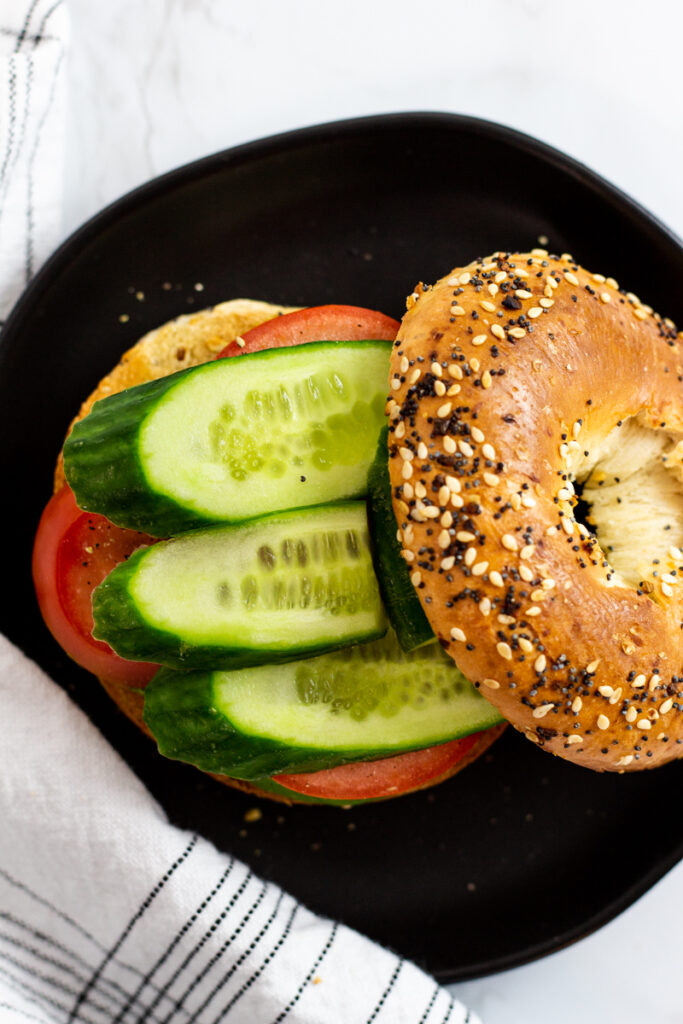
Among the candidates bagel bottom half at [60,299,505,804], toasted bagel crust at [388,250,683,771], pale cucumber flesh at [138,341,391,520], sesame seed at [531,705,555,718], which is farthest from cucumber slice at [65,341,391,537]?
sesame seed at [531,705,555,718]

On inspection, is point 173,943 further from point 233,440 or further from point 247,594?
point 233,440

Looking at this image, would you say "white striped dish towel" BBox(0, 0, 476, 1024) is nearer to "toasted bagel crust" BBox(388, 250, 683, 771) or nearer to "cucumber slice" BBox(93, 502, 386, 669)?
"cucumber slice" BBox(93, 502, 386, 669)

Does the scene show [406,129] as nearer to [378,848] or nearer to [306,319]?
[306,319]

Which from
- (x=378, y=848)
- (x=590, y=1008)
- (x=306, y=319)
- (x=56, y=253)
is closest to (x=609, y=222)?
(x=306, y=319)

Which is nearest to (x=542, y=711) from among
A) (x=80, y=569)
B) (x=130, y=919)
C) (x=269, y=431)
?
(x=269, y=431)

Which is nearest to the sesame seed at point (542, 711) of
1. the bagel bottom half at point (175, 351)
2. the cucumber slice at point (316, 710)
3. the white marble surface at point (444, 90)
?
the cucumber slice at point (316, 710)
